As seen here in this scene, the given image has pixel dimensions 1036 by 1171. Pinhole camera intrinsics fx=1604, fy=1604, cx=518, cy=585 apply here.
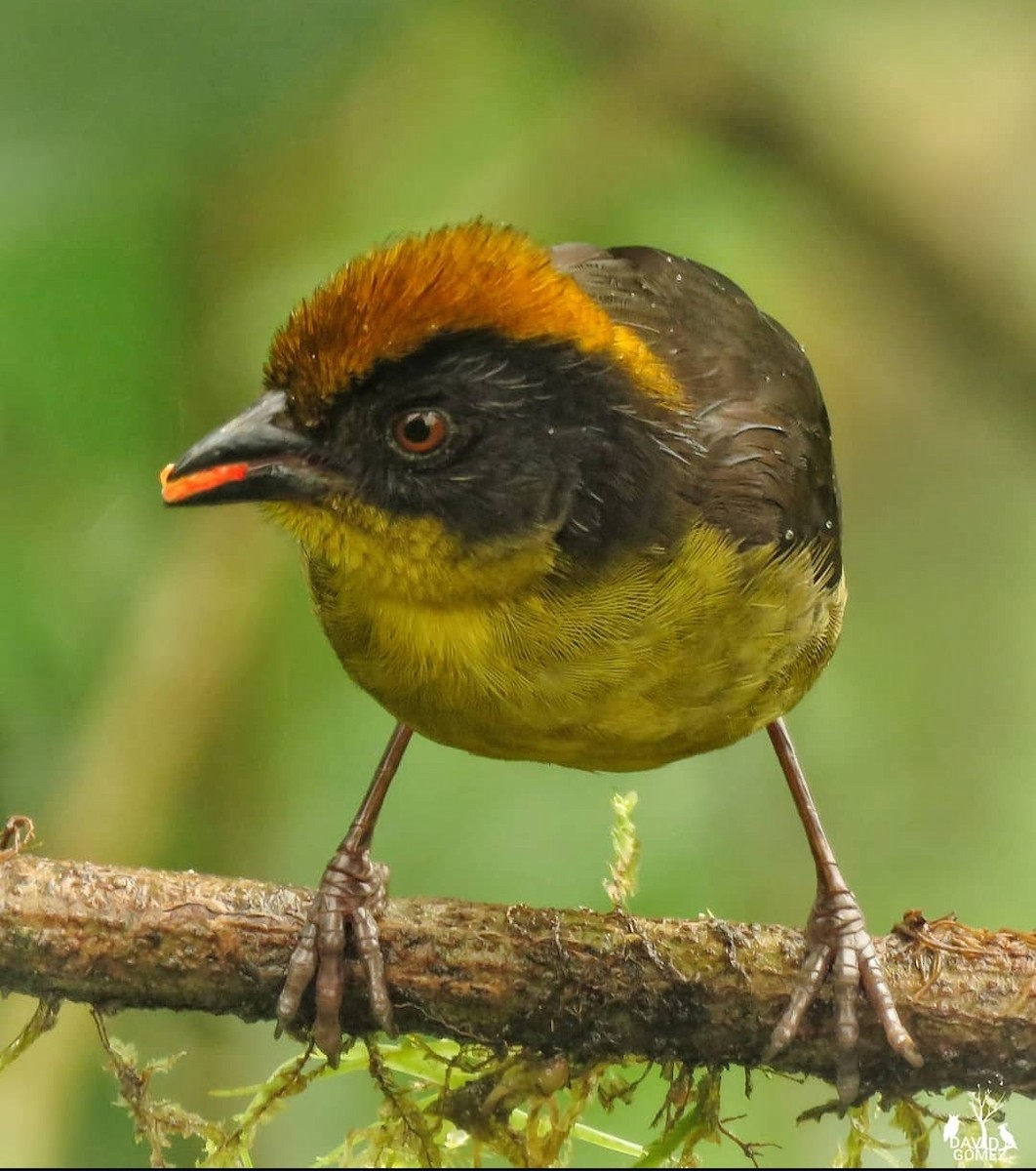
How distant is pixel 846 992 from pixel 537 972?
0.54 m

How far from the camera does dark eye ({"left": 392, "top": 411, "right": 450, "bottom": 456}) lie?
240 centimetres

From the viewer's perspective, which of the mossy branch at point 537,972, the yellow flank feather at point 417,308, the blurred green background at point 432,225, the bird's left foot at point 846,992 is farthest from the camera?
the blurred green background at point 432,225

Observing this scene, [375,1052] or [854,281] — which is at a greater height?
[854,281]

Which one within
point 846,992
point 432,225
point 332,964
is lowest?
point 332,964

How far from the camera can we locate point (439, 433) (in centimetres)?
242

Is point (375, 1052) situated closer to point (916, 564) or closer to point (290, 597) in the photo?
point (290, 597)

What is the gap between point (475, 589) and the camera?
2.48 m

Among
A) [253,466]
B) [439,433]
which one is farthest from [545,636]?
[253,466]

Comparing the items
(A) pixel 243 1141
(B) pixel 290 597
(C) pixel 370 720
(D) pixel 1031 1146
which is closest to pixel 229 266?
(B) pixel 290 597

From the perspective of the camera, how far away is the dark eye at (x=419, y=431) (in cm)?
240

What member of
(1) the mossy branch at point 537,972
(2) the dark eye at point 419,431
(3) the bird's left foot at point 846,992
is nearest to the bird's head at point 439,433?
(2) the dark eye at point 419,431

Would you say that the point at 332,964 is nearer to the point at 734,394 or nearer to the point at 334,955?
the point at 334,955

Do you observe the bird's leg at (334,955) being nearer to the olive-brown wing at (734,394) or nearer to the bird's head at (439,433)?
the bird's head at (439,433)

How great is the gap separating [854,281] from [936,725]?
106cm
